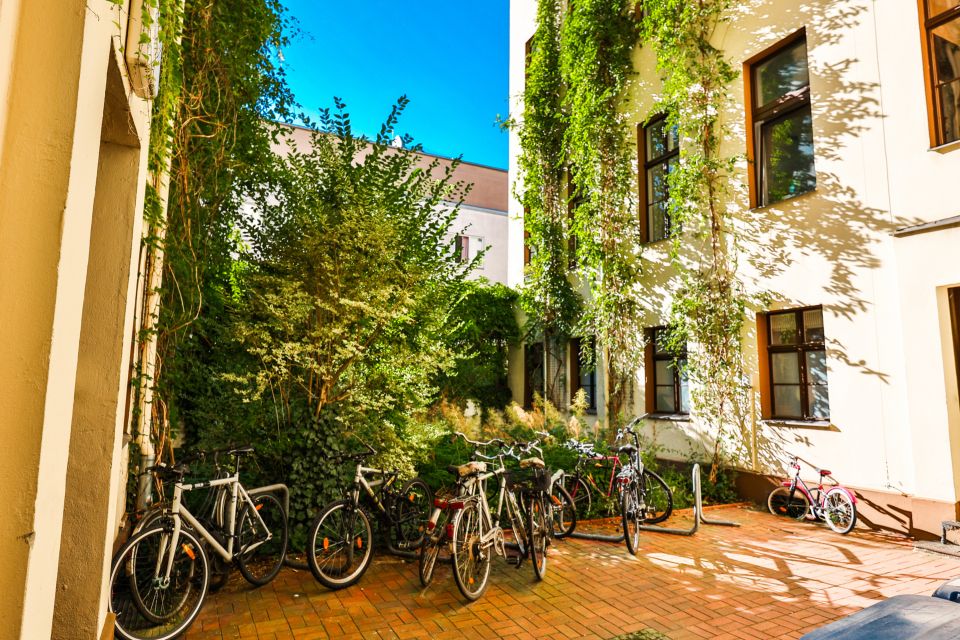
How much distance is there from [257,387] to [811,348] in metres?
6.99

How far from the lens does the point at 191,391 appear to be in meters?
6.12

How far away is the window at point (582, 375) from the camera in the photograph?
1178 centimetres

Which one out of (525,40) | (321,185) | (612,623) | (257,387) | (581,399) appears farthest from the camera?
(525,40)

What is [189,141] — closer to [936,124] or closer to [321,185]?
[321,185]

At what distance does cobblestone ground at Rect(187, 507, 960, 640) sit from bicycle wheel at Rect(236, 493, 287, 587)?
153mm

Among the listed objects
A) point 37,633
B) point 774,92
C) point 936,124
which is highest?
point 774,92

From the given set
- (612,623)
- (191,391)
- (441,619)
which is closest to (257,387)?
(191,391)

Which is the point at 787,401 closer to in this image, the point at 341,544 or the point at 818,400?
the point at 818,400

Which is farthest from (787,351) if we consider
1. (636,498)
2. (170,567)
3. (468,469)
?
(170,567)

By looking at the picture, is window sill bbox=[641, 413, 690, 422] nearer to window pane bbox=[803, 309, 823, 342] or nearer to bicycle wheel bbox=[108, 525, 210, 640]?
window pane bbox=[803, 309, 823, 342]

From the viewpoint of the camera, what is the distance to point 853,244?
715 centimetres

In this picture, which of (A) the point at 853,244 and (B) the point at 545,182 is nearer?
(A) the point at 853,244

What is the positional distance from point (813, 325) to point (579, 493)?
3988mm

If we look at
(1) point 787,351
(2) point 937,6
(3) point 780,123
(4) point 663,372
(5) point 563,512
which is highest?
(2) point 937,6
